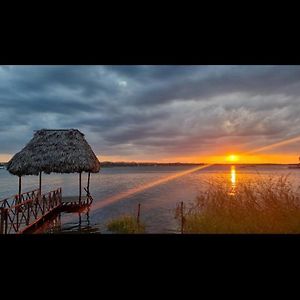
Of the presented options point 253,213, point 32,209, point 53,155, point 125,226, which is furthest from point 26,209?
point 253,213

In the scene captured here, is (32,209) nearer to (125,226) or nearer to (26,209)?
(26,209)

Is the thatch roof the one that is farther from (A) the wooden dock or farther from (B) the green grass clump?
(B) the green grass clump

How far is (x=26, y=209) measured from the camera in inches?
270

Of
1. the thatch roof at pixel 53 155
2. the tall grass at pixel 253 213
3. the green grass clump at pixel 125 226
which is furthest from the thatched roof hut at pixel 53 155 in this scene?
the tall grass at pixel 253 213

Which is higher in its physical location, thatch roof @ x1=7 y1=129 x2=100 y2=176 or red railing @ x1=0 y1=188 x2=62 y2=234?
thatch roof @ x1=7 y1=129 x2=100 y2=176

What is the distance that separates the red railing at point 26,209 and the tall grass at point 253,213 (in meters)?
3.59

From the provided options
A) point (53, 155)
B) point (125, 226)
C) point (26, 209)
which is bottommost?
point (125, 226)

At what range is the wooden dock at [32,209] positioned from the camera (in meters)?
5.66

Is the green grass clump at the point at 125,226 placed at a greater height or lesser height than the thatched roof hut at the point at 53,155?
lesser

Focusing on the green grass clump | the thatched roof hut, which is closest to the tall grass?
the green grass clump

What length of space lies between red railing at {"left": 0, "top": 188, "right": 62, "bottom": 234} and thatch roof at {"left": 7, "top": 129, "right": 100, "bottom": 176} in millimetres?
732

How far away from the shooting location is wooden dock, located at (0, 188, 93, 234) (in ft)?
18.6

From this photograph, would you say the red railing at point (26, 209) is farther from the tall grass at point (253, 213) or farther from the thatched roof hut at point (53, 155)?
the tall grass at point (253, 213)
